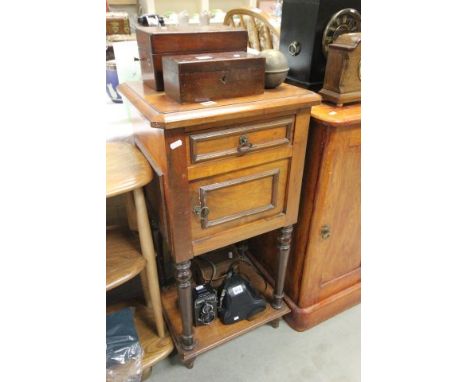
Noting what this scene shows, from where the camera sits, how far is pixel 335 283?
4.29 ft

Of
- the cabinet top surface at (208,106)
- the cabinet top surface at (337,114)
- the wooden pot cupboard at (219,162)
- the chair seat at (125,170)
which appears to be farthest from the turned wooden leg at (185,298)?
the cabinet top surface at (337,114)

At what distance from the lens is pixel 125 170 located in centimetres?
88

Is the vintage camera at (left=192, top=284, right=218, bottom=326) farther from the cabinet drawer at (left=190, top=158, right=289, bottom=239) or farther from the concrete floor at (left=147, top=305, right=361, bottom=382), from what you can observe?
the cabinet drawer at (left=190, top=158, right=289, bottom=239)

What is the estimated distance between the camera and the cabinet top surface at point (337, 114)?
2.95 ft

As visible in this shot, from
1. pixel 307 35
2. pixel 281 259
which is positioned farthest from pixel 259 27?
pixel 281 259

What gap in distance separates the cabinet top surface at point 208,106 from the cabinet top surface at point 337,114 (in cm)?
8

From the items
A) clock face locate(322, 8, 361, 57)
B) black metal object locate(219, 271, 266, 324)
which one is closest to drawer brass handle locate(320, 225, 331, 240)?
black metal object locate(219, 271, 266, 324)

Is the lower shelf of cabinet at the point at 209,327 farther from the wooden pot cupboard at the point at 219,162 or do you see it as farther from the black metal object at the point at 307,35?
the black metal object at the point at 307,35

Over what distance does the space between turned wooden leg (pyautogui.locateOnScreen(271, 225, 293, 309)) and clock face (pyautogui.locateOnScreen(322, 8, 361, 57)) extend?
57 cm

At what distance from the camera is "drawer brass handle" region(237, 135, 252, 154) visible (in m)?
0.81

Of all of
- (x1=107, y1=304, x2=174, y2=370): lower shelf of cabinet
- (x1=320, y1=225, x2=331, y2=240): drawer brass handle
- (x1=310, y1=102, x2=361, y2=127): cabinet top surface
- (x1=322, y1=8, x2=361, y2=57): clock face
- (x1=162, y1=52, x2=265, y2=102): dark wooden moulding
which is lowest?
(x1=107, y1=304, x2=174, y2=370): lower shelf of cabinet

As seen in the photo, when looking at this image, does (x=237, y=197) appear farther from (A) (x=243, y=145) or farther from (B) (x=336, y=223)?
(B) (x=336, y=223)
